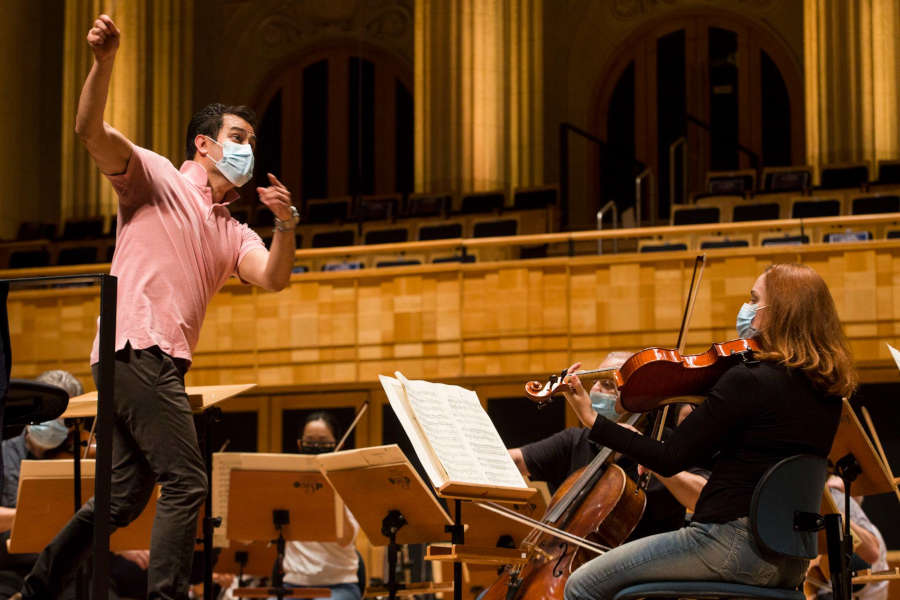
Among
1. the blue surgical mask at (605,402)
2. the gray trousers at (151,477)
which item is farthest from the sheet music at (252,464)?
the gray trousers at (151,477)

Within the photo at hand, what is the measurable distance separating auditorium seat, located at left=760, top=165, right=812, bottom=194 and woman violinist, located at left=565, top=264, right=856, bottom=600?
29.2ft

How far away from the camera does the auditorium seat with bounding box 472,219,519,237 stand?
11.8 meters

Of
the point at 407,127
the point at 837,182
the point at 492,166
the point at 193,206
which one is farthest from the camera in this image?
the point at 407,127

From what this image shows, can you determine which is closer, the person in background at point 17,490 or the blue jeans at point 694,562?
the blue jeans at point 694,562

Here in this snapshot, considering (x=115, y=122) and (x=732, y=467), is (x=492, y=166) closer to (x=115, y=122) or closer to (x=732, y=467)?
(x=115, y=122)

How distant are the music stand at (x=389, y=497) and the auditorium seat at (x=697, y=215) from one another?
6313mm

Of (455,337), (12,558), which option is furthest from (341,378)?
(12,558)

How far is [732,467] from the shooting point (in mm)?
3414

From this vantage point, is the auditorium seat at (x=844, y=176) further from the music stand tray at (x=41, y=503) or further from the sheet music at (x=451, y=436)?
the music stand tray at (x=41, y=503)

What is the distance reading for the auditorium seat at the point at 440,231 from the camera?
39.5ft

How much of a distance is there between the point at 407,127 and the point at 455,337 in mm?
7408

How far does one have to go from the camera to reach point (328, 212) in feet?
46.2

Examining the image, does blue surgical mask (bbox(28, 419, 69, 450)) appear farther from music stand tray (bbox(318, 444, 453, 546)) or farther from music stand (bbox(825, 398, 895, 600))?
music stand (bbox(825, 398, 895, 600))

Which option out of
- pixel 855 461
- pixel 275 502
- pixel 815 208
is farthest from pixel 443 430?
pixel 815 208
